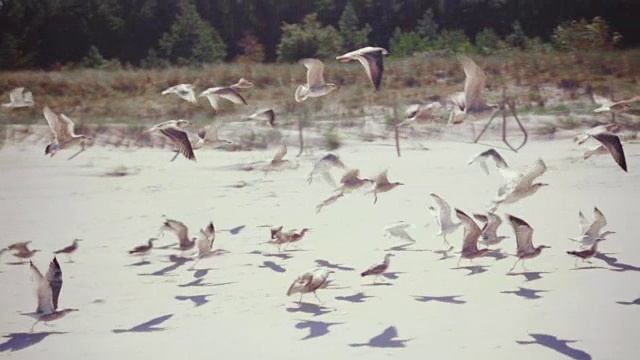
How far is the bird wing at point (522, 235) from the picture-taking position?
292 centimetres

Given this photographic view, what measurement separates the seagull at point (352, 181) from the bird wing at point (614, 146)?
0.84 m

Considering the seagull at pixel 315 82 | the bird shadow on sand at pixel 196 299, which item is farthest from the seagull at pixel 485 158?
the bird shadow on sand at pixel 196 299

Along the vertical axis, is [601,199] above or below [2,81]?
below

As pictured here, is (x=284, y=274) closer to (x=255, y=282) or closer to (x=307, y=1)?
(x=255, y=282)

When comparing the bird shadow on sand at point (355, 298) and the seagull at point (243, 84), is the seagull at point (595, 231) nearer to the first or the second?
the bird shadow on sand at point (355, 298)

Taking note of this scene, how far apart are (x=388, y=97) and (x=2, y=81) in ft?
5.09

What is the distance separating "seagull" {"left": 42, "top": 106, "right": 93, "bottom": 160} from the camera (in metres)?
3.71

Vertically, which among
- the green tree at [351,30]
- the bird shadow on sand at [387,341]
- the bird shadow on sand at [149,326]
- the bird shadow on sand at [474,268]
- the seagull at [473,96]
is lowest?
the bird shadow on sand at [387,341]

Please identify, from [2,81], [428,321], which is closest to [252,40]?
[2,81]

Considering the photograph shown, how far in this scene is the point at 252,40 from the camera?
12.7 ft

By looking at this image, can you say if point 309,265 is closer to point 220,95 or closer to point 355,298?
point 355,298

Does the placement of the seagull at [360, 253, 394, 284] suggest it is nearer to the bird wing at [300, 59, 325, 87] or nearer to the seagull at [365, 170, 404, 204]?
the seagull at [365, 170, 404, 204]

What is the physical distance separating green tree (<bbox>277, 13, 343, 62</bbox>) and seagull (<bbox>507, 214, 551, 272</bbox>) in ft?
3.92

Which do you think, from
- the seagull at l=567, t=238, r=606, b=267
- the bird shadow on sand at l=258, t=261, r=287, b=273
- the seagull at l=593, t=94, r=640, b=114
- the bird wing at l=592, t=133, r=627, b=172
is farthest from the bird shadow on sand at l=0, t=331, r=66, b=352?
the seagull at l=593, t=94, r=640, b=114
